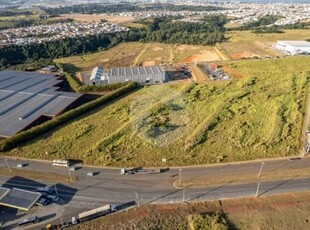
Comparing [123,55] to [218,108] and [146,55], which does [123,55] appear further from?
[218,108]

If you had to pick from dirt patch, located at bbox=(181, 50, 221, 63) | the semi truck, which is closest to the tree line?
dirt patch, located at bbox=(181, 50, 221, 63)

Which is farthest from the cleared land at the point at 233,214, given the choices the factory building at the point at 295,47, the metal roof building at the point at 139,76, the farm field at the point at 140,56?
the factory building at the point at 295,47

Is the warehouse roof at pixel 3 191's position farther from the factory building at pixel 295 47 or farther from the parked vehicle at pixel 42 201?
the factory building at pixel 295 47

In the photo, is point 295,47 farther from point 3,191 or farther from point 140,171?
point 3,191

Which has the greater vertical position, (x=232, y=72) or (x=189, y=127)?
(x=232, y=72)

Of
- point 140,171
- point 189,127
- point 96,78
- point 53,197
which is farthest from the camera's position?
point 96,78

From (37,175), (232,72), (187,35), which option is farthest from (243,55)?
(37,175)
